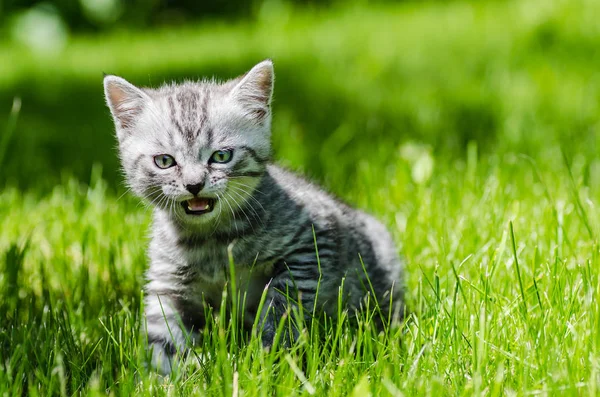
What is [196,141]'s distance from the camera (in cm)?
253

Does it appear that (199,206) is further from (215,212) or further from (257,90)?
(257,90)

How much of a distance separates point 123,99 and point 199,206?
1.72 feet

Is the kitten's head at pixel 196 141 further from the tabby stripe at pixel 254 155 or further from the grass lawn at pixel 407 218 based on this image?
the grass lawn at pixel 407 218

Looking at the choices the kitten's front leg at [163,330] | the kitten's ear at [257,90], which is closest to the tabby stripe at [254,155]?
the kitten's ear at [257,90]

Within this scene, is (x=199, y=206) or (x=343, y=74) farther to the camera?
(x=343, y=74)

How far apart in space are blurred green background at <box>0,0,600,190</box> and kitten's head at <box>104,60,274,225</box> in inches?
31.4

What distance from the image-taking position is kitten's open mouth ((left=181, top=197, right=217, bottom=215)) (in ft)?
8.24

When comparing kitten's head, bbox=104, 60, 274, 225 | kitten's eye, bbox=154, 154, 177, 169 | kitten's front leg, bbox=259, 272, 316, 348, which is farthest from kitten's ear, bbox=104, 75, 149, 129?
kitten's front leg, bbox=259, 272, 316, 348

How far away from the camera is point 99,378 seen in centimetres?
217

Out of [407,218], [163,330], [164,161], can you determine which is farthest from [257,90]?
[407,218]

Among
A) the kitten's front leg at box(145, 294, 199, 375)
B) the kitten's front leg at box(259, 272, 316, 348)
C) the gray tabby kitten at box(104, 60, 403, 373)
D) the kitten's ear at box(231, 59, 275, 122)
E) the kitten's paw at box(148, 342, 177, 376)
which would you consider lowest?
the kitten's paw at box(148, 342, 177, 376)

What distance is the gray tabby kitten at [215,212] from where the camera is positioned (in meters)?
2.53

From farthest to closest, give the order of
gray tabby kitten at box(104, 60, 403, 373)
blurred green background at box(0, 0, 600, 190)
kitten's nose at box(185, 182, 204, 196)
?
blurred green background at box(0, 0, 600, 190)
gray tabby kitten at box(104, 60, 403, 373)
kitten's nose at box(185, 182, 204, 196)

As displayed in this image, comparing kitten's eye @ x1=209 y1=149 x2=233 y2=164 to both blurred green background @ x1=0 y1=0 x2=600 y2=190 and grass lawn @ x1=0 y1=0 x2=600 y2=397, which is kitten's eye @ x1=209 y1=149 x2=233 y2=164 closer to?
grass lawn @ x1=0 y1=0 x2=600 y2=397
